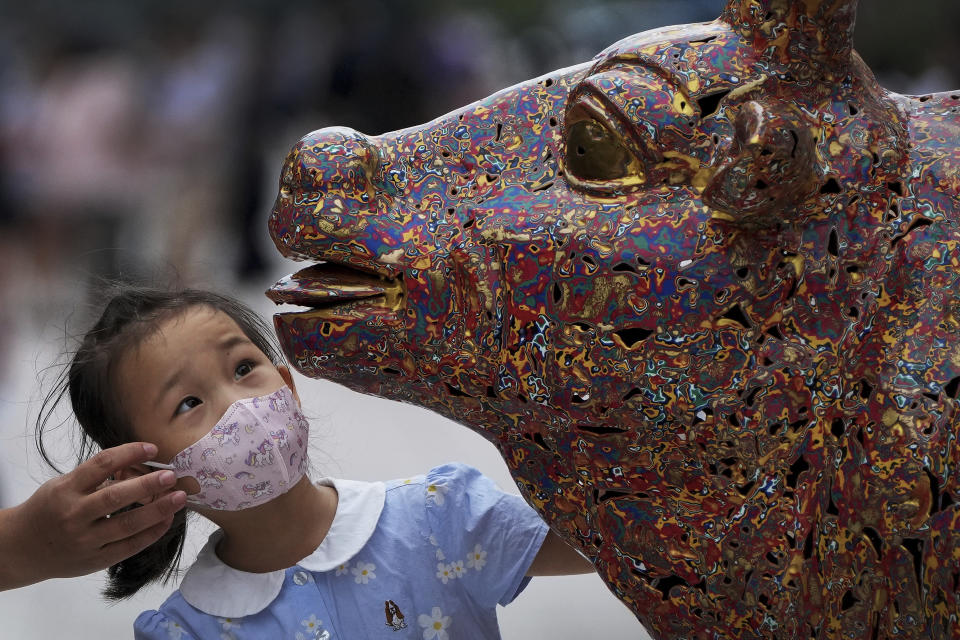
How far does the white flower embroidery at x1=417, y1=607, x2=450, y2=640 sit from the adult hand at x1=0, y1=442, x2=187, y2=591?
29cm

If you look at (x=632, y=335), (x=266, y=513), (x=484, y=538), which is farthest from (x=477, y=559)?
(x=632, y=335)

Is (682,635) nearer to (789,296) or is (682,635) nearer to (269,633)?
(789,296)

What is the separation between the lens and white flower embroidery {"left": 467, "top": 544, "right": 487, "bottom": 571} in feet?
3.63

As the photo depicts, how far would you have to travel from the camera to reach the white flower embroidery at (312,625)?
1075 mm

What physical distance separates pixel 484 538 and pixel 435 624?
0.10 m

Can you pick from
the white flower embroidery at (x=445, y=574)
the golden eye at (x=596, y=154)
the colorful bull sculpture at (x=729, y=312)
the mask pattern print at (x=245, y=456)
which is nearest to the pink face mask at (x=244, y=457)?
the mask pattern print at (x=245, y=456)

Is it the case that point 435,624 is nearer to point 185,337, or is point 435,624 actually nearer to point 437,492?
point 437,492

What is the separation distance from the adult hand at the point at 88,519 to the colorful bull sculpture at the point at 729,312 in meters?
0.34

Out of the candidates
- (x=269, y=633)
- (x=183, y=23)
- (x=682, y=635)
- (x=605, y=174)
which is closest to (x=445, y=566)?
(x=269, y=633)

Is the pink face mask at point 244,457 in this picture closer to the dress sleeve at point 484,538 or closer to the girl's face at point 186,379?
the girl's face at point 186,379

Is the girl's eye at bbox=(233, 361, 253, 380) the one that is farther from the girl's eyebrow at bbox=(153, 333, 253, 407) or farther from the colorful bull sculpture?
the colorful bull sculpture

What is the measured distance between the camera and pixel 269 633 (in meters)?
1.07

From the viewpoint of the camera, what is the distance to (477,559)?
1110 millimetres

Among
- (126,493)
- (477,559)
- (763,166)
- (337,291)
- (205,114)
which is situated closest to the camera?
(763,166)
